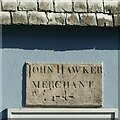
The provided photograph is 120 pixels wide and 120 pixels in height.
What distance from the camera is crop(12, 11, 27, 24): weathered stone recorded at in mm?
6031

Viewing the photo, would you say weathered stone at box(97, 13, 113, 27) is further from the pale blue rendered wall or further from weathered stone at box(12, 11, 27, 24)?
weathered stone at box(12, 11, 27, 24)

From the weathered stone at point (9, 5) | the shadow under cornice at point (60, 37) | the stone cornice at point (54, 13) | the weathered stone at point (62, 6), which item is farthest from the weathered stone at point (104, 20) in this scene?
the weathered stone at point (9, 5)

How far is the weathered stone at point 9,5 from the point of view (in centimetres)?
604

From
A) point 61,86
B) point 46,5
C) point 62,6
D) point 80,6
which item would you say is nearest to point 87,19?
point 80,6

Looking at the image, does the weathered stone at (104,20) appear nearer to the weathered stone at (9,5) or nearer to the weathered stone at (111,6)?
the weathered stone at (111,6)

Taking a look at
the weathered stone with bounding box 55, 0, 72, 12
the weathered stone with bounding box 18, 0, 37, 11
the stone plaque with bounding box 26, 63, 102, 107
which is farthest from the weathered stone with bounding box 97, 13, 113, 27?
the weathered stone with bounding box 18, 0, 37, 11

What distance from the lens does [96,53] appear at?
626 centimetres

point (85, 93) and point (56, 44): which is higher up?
point (56, 44)

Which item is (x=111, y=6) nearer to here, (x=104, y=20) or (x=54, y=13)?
(x=104, y=20)

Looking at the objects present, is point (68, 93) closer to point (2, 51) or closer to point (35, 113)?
point (35, 113)

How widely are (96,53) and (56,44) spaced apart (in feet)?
1.39

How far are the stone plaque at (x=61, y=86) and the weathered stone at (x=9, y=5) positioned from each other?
0.60 meters

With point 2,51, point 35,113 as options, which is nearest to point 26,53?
point 2,51

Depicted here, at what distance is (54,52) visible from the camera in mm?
6234
